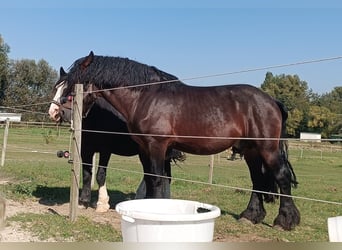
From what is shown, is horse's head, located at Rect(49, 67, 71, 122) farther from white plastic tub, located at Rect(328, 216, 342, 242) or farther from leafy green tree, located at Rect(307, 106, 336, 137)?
leafy green tree, located at Rect(307, 106, 336, 137)

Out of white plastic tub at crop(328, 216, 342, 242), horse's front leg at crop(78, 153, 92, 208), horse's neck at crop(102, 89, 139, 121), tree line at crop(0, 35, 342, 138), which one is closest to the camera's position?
white plastic tub at crop(328, 216, 342, 242)

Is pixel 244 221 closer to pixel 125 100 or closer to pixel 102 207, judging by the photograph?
pixel 102 207

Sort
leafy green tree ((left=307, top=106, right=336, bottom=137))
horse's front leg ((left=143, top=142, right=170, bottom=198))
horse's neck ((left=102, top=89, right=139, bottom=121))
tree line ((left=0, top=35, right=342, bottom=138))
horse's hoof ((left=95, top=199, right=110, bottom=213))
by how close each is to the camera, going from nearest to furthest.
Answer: horse's front leg ((left=143, top=142, right=170, bottom=198)) → horse's neck ((left=102, top=89, right=139, bottom=121)) → horse's hoof ((left=95, top=199, right=110, bottom=213)) → leafy green tree ((left=307, top=106, right=336, bottom=137)) → tree line ((left=0, top=35, right=342, bottom=138))

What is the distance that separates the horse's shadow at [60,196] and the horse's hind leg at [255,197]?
2.00 metres

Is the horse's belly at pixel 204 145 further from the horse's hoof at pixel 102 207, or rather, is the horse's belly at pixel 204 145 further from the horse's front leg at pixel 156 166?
the horse's hoof at pixel 102 207

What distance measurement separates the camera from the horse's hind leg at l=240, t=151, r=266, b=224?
202 inches

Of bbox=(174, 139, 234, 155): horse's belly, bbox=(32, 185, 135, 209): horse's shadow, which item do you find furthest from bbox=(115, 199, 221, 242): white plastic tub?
bbox=(32, 185, 135, 209): horse's shadow

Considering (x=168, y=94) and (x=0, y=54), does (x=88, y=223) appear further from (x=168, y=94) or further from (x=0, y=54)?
(x=0, y=54)

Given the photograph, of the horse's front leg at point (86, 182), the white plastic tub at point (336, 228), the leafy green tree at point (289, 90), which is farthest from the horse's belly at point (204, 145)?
the leafy green tree at point (289, 90)

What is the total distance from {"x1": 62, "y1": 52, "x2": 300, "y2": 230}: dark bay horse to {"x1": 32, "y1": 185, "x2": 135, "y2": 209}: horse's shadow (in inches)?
66.0

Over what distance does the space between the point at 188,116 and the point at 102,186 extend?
1728mm

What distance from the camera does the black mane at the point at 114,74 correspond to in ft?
16.6

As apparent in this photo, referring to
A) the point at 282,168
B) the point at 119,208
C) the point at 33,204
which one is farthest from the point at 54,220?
the point at 282,168

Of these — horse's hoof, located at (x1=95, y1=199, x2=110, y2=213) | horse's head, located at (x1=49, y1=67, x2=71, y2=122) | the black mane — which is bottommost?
horse's hoof, located at (x1=95, y1=199, x2=110, y2=213)
